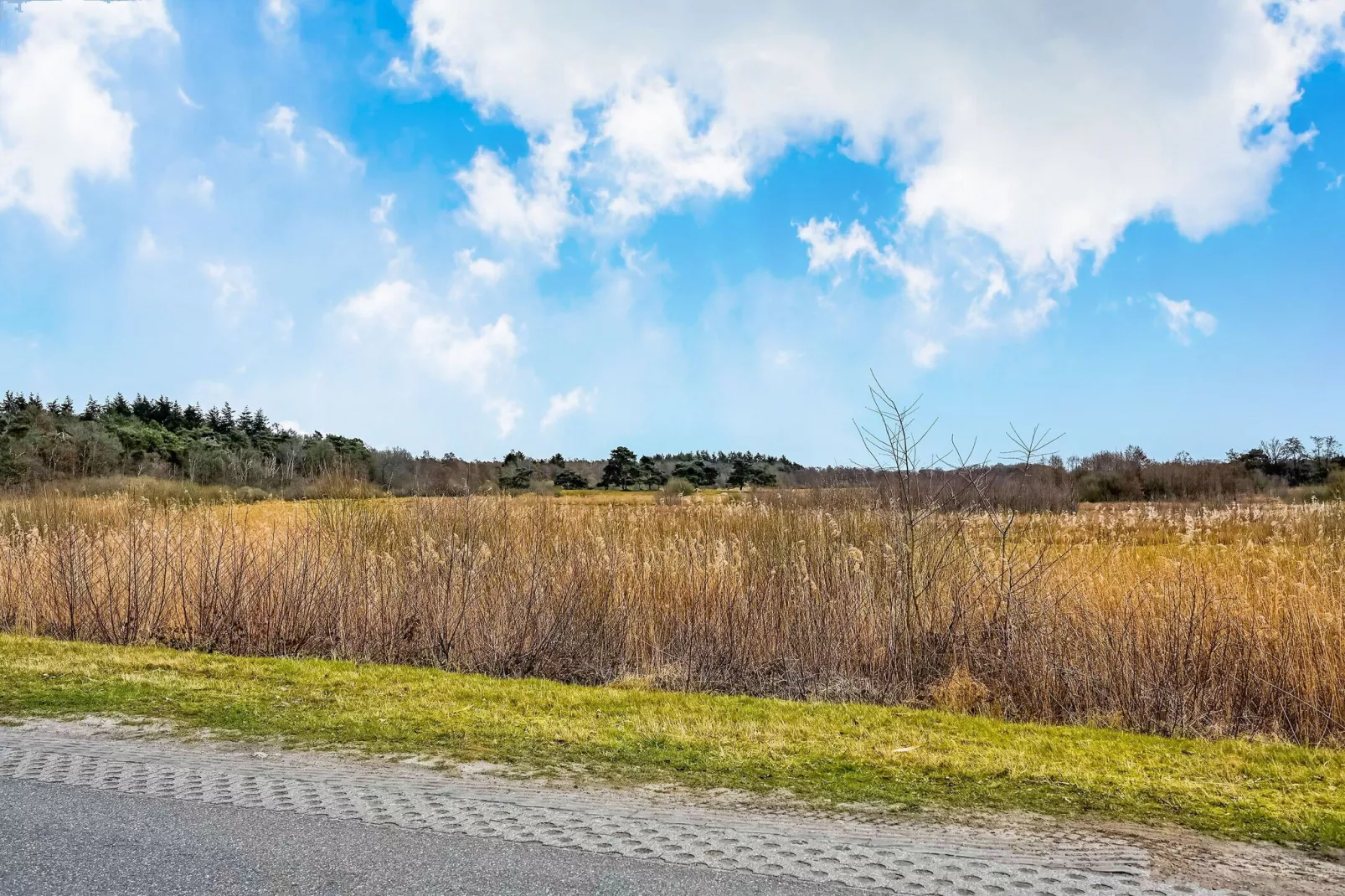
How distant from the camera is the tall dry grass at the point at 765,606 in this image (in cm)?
704

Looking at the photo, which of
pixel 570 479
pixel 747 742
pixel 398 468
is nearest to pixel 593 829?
pixel 747 742

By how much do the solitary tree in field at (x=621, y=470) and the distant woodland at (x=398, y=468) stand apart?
6 cm

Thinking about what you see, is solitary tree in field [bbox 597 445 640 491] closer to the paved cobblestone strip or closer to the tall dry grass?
the tall dry grass

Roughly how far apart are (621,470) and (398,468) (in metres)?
23.1

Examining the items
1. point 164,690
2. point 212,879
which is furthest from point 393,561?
point 212,879

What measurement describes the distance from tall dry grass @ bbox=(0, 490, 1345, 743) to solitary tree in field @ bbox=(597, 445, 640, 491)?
27.5 metres

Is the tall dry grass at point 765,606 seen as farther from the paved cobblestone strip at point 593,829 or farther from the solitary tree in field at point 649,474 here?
the solitary tree in field at point 649,474

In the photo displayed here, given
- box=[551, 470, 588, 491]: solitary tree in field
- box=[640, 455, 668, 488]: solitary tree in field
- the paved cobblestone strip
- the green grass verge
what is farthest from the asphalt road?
box=[640, 455, 668, 488]: solitary tree in field

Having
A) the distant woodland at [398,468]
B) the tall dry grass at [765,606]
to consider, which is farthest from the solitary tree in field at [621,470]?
the tall dry grass at [765,606]

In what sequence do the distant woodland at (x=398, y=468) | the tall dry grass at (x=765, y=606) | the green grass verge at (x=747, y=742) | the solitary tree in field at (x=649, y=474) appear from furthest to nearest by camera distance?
1. the solitary tree in field at (x=649, y=474)
2. the distant woodland at (x=398, y=468)
3. the tall dry grass at (x=765, y=606)
4. the green grass verge at (x=747, y=742)

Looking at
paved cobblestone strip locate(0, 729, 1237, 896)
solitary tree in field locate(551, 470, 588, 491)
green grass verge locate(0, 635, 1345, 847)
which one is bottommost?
green grass verge locate(0, 635, 1345, 847)

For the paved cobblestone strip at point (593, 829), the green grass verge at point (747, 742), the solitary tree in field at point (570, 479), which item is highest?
the solitary tree in field at point (570, 479)

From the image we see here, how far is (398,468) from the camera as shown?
17.1 meters

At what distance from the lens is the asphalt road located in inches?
117
